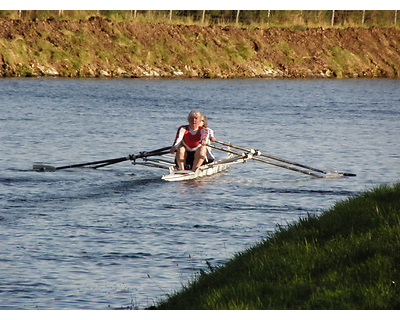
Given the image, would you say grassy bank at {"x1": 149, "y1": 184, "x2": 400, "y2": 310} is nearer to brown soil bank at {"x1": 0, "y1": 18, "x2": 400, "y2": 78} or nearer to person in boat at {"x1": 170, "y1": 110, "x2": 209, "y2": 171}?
person in boat at {"x1": 170, "y1": 110, "x2": 209, "y2": 171}

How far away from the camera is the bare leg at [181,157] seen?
1909 cm

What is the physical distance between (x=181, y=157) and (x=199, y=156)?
1.50 feet

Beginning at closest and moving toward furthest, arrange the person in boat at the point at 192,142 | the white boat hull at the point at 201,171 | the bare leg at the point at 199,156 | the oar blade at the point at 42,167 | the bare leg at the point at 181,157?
1. the white boat hull at the point at 201,171
2. the person in boat at the point at 192,142
3. the bare leg at the point at 181,157
4. the bare leg at the point at 199,156
5. the oar blade at the point at 42,167

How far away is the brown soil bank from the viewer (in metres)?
62.2

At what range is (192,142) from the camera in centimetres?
1912

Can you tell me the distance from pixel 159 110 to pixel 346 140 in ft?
42.4

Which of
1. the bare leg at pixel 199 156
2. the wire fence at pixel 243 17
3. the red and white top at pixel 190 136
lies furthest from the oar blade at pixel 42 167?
the wire fence at pixel 243 17

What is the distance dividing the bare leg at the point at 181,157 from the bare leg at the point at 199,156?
276 mm

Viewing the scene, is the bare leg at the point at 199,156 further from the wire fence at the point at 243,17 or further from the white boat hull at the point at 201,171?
the wire fence at the point at 243,17

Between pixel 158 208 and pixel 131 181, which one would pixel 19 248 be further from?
pixel 131 181

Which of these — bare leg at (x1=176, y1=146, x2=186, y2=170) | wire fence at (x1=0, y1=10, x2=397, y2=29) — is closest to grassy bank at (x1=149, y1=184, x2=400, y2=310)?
bare leg at (x1=176, y1=146, x2=186, y2=170)

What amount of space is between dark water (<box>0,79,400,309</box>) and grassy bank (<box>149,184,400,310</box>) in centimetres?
120

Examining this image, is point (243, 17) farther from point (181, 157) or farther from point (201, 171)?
point (181, 157)

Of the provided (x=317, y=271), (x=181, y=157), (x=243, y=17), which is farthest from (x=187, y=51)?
(x=317, y=271)
